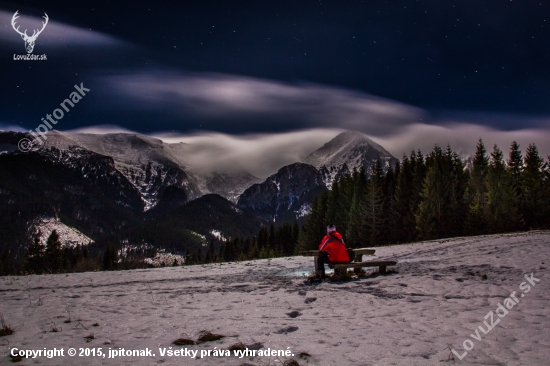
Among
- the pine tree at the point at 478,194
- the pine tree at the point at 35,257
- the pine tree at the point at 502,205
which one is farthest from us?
the pine tree at the point at 35,257

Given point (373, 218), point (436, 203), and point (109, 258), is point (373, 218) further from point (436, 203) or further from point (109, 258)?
point (109, 258)

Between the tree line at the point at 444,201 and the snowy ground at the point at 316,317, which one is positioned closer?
the snowy ground at the point at 316,317

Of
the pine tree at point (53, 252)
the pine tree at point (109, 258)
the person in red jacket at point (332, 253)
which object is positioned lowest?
the pine tree at point (109, 258)

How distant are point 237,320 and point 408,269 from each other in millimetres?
9177

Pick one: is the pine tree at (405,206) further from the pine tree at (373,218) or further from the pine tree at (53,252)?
the pine tree at (53,252)

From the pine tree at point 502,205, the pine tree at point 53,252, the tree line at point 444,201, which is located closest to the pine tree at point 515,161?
the tree line at point 444,201

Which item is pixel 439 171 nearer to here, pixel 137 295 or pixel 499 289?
pixel 499 289

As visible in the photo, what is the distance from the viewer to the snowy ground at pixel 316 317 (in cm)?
551

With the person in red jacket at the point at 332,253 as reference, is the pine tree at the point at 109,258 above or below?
below

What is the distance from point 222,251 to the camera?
396ft

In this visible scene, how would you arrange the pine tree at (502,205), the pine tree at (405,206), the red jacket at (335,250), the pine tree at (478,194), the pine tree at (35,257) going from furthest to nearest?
→ the pine tree at (35,257) → the pine tree at (405,206) → the pine tree at (478,194) → the pine tree at (502,205) → the red jacket at (335,250)

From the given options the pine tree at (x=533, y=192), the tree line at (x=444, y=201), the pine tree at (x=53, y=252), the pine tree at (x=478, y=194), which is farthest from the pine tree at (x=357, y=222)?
the pine tree at (x=53, y=252)

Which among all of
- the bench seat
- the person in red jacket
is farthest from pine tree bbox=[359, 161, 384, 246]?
the person in red jacket

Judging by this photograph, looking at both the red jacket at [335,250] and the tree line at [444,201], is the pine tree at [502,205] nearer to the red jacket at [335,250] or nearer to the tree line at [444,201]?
the tree line at [444,201]
